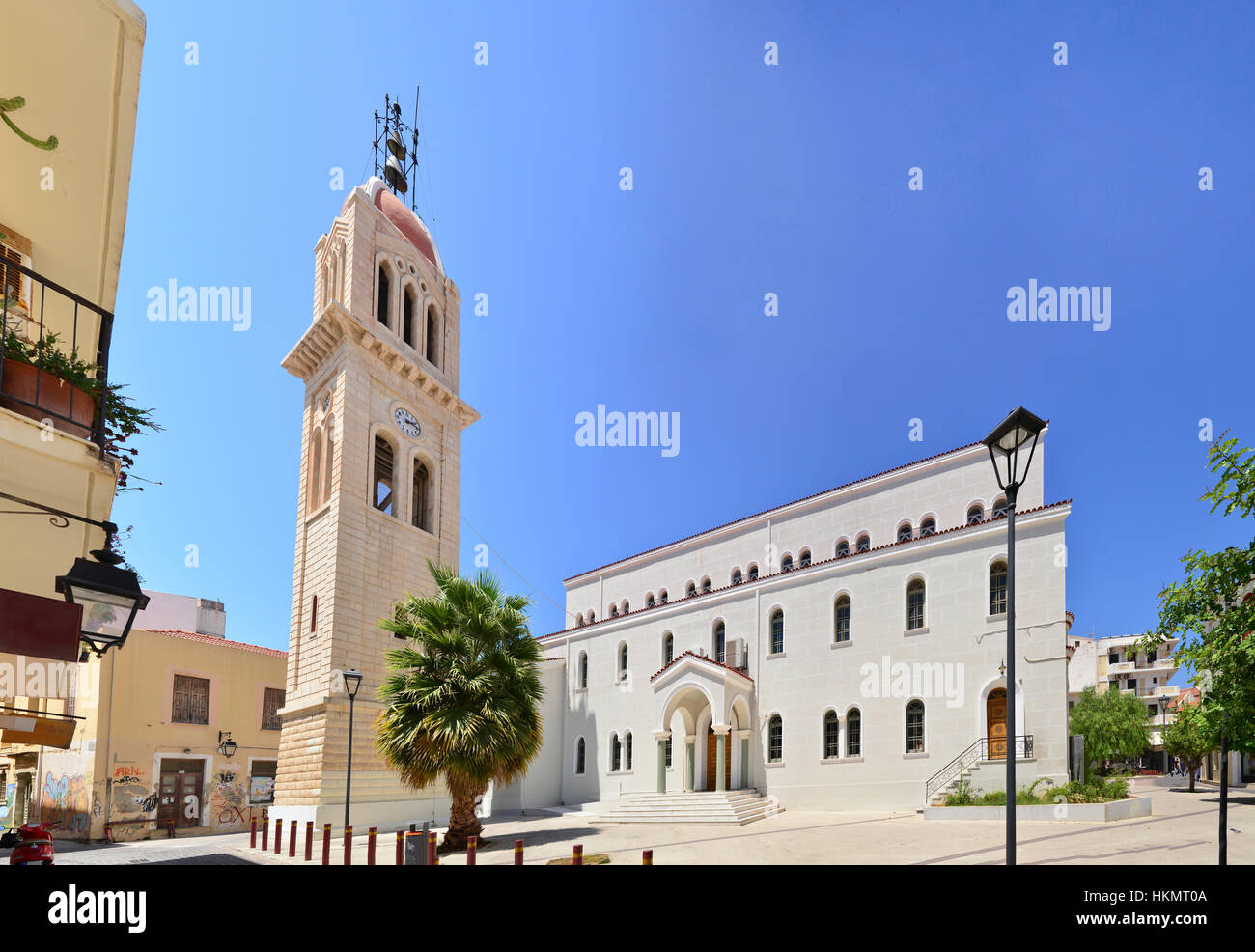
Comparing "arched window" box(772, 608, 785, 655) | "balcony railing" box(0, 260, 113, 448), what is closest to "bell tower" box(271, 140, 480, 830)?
"arched window" box(772, 608, 785, 655)

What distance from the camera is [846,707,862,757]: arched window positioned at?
27.2 m

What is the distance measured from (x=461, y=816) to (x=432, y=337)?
63.5 ft

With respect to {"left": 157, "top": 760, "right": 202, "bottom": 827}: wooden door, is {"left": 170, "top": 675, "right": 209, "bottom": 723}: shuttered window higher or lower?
higher

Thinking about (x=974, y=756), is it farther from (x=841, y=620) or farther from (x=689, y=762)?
(x=689, y=762)

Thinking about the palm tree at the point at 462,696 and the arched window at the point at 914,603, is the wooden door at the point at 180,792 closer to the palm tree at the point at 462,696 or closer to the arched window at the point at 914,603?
the palm tree at the point at 462,696

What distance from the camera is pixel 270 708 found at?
115 ft

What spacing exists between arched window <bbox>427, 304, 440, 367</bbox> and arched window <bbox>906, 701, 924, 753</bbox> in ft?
70.8

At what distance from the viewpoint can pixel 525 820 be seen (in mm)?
30500

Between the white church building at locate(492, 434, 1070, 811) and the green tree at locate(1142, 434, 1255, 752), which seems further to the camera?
the white church building at locate(492, 434, 1070, 811)

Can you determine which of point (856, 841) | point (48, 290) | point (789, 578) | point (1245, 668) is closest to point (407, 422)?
point (789, 578)

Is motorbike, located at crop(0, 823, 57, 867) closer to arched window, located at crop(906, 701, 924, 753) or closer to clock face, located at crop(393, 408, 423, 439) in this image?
clock face, located at crop(393, 408, 423, 439)

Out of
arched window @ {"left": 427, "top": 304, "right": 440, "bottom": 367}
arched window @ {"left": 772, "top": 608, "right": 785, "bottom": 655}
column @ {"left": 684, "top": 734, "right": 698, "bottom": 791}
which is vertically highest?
arched window @ {"left": 427, "top": 304, "right": 440, "bottom": 367}

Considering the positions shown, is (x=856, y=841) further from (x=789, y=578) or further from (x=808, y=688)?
(x=789, y=578)

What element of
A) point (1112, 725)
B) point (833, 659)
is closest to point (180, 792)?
point (833, 659)
